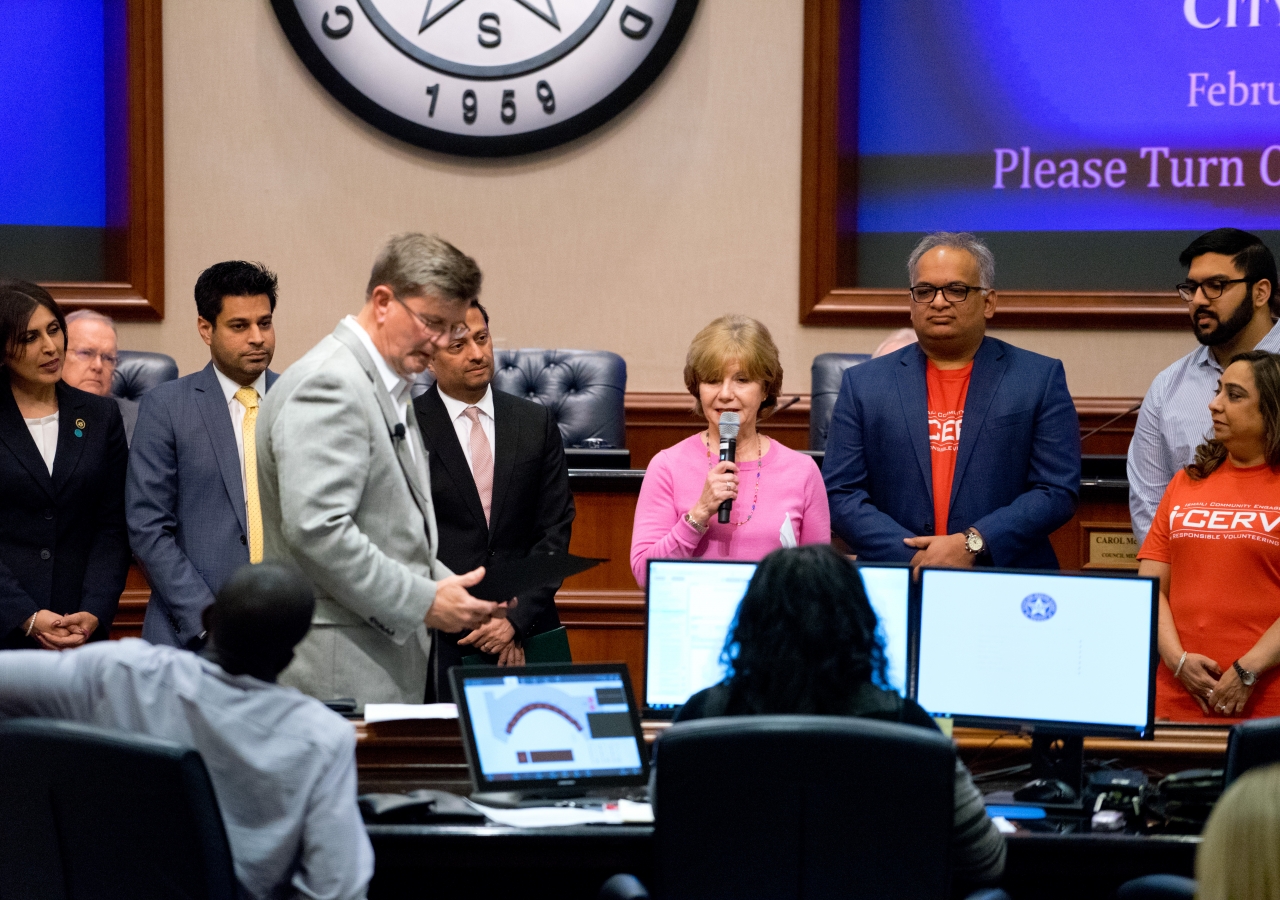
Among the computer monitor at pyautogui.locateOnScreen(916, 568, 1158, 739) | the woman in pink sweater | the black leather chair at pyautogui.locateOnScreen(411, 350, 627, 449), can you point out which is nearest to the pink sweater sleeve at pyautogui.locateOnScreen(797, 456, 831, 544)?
the woman in pink sweater

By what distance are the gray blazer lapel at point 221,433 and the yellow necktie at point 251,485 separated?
0.05 feet

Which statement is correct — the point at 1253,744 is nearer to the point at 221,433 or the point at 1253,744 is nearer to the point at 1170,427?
the point at 1170,427

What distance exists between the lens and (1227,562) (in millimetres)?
3129

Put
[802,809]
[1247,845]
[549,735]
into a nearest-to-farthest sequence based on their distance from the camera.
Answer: [1247,845] < [802,809] < [549,735]

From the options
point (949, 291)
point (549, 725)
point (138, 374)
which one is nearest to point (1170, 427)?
point (949, 291)

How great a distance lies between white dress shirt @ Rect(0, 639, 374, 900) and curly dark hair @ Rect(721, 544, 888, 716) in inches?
22.4

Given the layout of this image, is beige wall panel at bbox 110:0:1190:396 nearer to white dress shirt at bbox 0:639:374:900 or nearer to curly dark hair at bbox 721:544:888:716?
curly dark hair at bbox 721:544:888:716

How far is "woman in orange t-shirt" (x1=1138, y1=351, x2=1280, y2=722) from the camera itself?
121 inches

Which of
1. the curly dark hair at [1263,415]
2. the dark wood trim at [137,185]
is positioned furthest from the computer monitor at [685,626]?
the dark wood trim at [137,185]

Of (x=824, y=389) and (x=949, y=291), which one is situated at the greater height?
(x=949, y=291)

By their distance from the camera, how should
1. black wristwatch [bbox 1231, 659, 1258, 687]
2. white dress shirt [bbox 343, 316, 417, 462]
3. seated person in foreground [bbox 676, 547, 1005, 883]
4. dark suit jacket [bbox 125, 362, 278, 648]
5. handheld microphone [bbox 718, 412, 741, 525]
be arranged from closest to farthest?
seated person in foreground [bbox 676, 547, 1005, 883]
white dress shirt [bbox 343, 316, 417, 462]
black wristwatch [bbox 1231, 659, 1258, 687]
handheld microphone [bbox 718, 412, 741, 525]
dark suit jacket [bbox 125, 362, 278, 648]

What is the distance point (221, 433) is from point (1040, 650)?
6.29ft

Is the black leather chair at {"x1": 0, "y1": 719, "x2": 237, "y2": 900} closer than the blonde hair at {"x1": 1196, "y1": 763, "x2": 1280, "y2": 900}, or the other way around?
the blonde hair at {"x1": 1196, "y1": 763, "x2": 1280, "y2": 900}

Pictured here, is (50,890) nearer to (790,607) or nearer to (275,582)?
(275,582)
